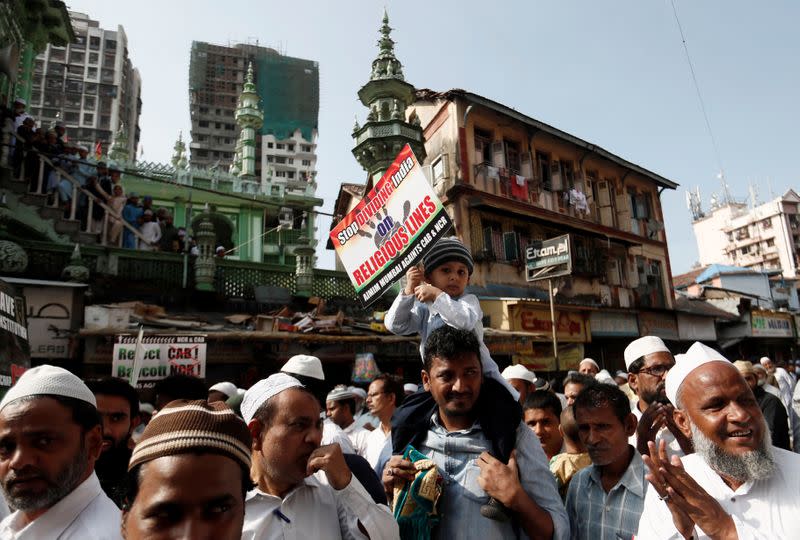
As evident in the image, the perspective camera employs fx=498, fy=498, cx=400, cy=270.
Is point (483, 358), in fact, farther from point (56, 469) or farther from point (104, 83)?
point (104, 83)

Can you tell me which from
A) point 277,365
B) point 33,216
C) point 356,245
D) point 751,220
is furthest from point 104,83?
point 751,220

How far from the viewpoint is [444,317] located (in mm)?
2580

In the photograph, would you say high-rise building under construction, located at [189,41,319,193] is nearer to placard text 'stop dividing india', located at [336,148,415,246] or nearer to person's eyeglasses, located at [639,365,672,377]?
placard text 'stop dividing india', located at [336,148,415,246]

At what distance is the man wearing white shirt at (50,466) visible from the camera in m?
1.93

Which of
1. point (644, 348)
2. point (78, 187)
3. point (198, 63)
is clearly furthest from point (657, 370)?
point (198, 63)

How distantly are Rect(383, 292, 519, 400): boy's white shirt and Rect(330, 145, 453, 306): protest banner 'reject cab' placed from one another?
1.47 m

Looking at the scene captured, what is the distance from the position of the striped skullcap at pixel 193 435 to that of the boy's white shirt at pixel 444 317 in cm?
119

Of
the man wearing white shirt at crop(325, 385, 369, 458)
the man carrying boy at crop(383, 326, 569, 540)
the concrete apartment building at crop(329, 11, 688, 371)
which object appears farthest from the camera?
the concrete apartment building at crop(329, 11, 688, 371)

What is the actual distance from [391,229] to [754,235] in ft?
239

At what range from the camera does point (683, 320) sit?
829 inches

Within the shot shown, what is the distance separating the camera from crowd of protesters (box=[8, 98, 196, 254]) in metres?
12.1

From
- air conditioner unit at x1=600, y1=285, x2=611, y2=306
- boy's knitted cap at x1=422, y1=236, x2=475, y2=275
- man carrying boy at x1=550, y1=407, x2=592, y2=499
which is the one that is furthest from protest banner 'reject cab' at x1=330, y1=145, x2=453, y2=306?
air conditioner unit at x1=600, y1=285, x2=611, y2=306

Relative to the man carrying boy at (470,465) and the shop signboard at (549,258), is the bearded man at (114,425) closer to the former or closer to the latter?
the man carrying boy at (470,465)

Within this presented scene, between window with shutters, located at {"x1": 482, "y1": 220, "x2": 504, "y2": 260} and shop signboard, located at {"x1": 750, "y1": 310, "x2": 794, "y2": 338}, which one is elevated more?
window with shutters, located at {"x1": 482, "y1": 220, "x2": 504, "y2": 260}
